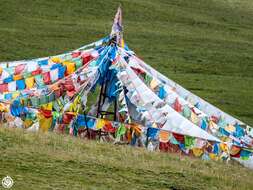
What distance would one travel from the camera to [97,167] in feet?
60.0

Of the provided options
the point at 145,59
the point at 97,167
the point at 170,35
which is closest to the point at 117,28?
the point at 97,167

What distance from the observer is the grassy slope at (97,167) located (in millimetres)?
16750

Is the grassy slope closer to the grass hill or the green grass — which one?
the grass hill

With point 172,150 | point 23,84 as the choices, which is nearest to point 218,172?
point 172,150

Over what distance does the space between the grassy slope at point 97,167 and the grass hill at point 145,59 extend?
26 millimetres

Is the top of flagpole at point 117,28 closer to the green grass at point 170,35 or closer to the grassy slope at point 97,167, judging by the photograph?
the grassy slope at point 97,167

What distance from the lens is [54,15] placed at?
194 ft

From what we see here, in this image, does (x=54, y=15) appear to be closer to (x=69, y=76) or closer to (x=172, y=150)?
(x=69, y=76)

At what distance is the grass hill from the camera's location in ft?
58.2

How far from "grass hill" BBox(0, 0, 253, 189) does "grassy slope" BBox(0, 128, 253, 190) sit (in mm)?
26

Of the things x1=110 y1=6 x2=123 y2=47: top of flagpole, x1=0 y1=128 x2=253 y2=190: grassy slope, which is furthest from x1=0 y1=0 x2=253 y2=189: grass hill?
x1=110 y1=6 x2=123 y2=47: top of flagpole

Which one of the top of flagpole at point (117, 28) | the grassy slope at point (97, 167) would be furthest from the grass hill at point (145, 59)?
the top of flagpole at point (117, 28)

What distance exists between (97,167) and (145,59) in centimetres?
3095

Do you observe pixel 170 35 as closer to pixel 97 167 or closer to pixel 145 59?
pixel 145 59
